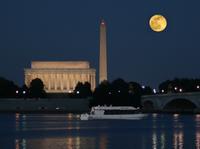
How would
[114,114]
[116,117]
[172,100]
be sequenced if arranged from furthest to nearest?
[172,100], [114,114], [116,117]

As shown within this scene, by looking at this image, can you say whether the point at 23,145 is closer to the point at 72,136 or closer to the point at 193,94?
the point at 72,136

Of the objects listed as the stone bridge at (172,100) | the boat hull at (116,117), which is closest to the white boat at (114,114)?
the boat hull at (116,117)

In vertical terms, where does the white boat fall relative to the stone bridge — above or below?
below

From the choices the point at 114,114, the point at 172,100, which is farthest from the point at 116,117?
the point at 172,100

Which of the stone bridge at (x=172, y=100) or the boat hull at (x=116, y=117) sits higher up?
the stone bridge at (x=172, y=100)

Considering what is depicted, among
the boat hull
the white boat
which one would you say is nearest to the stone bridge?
the white boat

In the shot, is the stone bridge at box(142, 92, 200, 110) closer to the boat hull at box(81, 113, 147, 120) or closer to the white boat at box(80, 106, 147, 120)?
the white boat at box(80, 106, 147, 120)

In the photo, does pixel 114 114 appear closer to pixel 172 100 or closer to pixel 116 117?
pixel 116 117

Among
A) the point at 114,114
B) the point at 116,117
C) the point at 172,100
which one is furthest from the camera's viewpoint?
the point at 172,100

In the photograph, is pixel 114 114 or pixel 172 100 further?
pixel 172 100

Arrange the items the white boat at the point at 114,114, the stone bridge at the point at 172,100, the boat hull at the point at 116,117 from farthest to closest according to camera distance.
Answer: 1. the stone bridge at the point at 172,100
2. the white boat at the point at 114,114
3. the boat hull at the point at 116,117

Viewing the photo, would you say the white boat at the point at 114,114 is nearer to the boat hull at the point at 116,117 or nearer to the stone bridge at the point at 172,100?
the boat hull at the point at 116,117

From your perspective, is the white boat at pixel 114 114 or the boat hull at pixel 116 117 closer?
the boat hull at pixel 116 117

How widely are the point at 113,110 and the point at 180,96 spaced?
1136 inches
